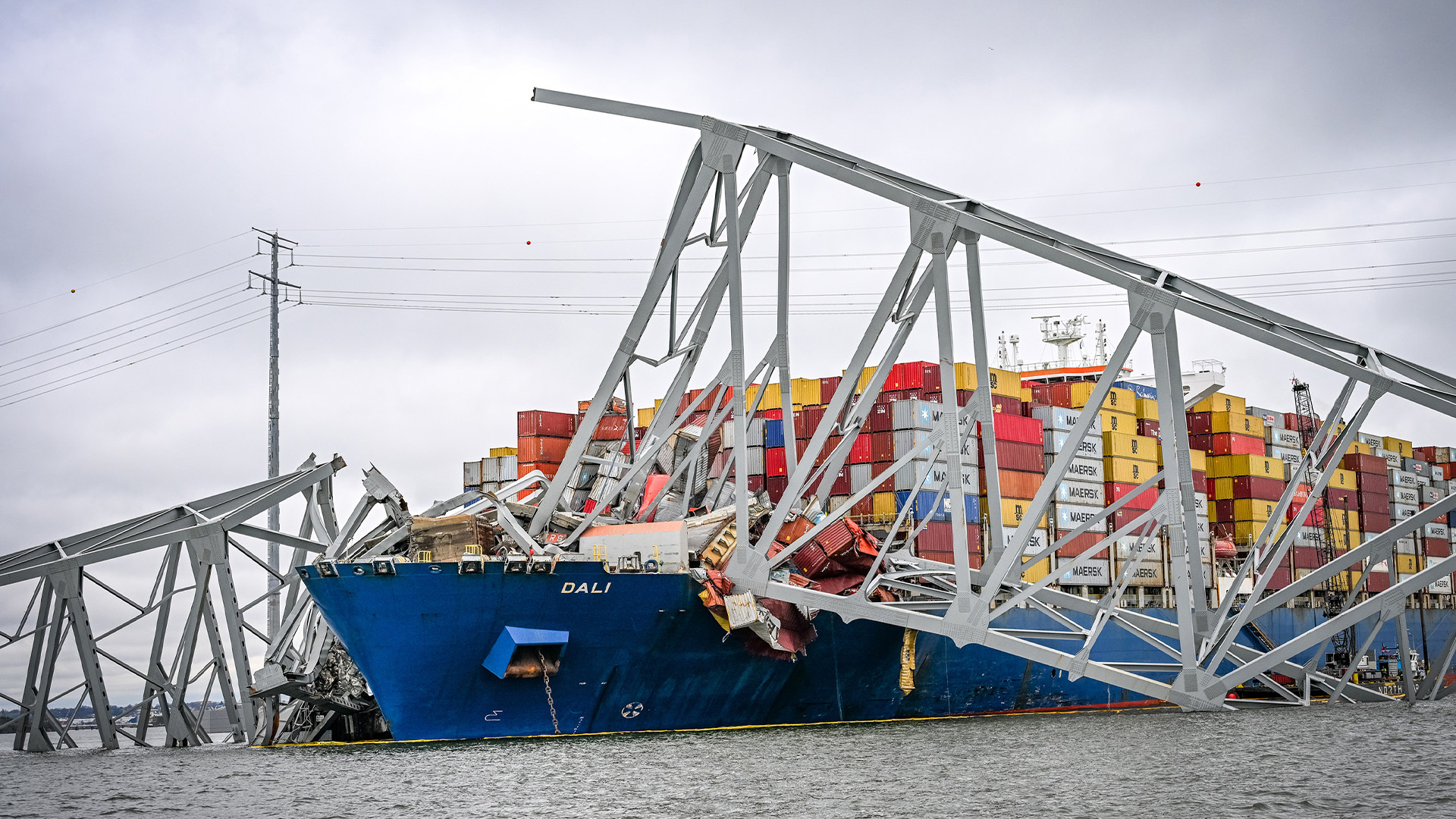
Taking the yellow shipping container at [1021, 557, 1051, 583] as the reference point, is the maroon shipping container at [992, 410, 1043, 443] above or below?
above

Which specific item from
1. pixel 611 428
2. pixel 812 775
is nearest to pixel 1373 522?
pixel 611 428

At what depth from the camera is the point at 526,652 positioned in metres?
28.4

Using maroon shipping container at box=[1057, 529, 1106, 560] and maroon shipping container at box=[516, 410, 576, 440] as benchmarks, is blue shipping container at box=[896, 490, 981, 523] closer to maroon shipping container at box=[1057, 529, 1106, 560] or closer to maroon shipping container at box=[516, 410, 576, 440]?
maroon shipping container at box=[1057, 529, 1106, 560]

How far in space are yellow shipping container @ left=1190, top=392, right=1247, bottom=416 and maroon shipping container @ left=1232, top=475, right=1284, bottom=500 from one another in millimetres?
2956

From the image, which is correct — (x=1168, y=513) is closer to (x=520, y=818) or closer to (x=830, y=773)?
(x=830, y=773)

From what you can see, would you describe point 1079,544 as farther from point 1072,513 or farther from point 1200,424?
point 1200,424

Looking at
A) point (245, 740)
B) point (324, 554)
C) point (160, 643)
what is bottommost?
point (245, 740)

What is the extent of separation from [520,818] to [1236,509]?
42.8 metres

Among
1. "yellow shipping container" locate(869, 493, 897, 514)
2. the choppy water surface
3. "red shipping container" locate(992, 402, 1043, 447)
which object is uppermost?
"red shipping container" locate(992, 402, 1043, 447)

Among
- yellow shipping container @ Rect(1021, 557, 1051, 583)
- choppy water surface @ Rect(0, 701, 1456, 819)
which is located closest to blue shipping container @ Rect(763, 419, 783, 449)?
yellow shipping container @ Rect(1021, 557, 1051, 583)

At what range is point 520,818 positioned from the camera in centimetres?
1870

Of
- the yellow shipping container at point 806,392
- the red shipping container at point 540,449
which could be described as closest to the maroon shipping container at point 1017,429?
the yellow shipping container at point 806,392

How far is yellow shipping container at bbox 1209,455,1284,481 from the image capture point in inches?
2130

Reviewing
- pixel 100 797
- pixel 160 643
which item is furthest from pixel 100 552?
pixel 100 797
